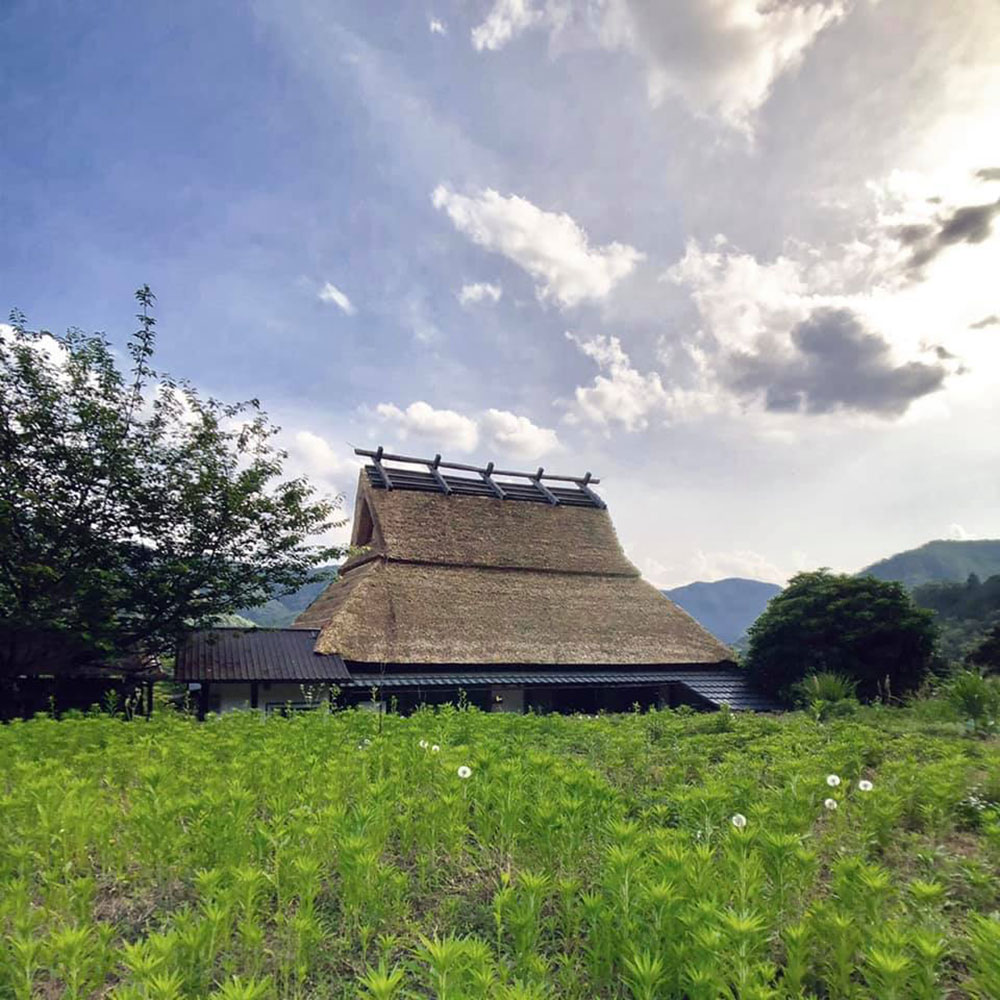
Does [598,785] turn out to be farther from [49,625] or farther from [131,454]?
[131,454]

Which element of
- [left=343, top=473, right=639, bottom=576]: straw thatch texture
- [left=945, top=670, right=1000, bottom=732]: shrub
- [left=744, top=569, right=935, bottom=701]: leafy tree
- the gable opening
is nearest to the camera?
[left=945, top=670, right=1000, bottom=732]: shrub

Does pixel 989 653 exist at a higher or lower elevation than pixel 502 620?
lower

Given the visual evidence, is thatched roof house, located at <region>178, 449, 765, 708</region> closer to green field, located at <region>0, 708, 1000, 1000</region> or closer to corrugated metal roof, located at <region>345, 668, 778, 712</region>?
corrugated metal roof, located at <region>345, 668, 778, 712</region>

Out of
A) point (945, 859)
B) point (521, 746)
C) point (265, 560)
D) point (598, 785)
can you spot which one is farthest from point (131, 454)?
point (945, 859)

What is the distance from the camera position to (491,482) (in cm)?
2772

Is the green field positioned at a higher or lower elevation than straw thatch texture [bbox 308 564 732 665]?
lower

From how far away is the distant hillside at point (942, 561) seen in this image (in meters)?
113

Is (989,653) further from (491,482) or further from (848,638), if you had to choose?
(491,482)

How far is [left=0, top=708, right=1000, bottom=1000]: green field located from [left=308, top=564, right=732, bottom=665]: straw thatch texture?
12454 mm

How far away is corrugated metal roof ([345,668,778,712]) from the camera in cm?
1767

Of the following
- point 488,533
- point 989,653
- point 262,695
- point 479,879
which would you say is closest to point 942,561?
point 989,653

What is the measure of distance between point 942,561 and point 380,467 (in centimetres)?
12505

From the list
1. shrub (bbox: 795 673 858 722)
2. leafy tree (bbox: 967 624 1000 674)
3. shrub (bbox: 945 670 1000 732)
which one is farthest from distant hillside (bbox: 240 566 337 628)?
shrub (bbox: 945 670 1000 732)

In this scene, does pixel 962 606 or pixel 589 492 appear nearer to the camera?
pixel 589 492
